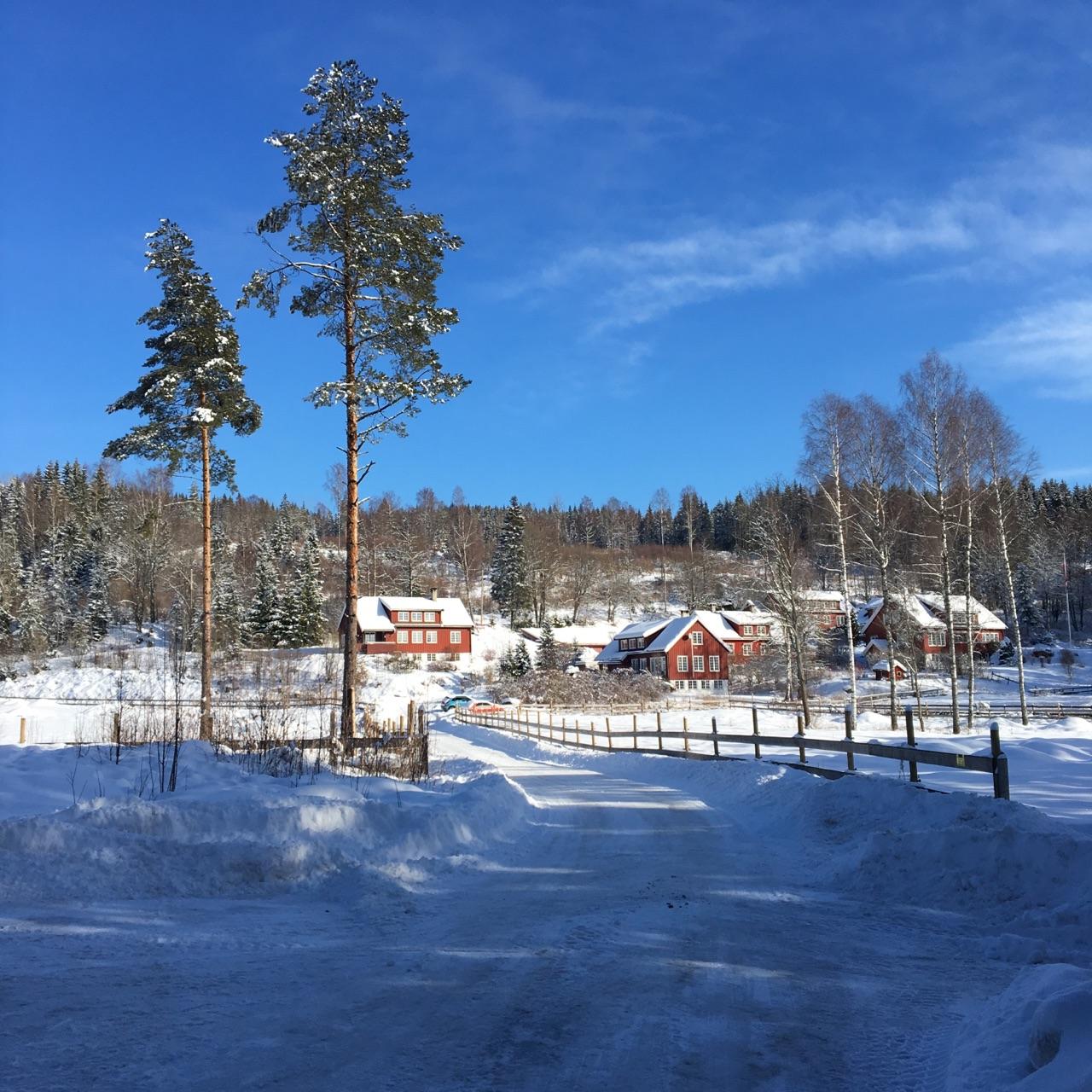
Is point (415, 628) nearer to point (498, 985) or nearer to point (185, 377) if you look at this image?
point (185, 377)

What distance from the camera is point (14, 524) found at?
88.8 meters

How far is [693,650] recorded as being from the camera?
70750 millimetres

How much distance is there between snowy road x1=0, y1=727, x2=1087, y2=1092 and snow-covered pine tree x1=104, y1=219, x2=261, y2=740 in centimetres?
1714

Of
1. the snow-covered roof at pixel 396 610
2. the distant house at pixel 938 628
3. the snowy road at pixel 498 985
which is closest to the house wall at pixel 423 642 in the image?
the snow-covered roof at pixel 396 610

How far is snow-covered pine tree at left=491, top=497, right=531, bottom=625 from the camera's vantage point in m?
87.9

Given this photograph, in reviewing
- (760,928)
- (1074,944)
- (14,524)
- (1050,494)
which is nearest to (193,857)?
(760,928)

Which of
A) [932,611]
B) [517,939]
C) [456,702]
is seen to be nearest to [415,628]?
[456,702]

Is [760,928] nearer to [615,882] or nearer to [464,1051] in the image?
[615,882]

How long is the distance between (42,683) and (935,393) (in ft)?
169

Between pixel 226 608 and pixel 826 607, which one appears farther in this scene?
pixel 826 607

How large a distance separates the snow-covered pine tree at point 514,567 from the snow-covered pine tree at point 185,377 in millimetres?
64501

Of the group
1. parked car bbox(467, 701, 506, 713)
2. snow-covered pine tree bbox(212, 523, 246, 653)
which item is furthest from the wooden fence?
snow-covered pine tree bbox(212, 523, 246, 653)

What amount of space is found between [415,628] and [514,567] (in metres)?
16.9

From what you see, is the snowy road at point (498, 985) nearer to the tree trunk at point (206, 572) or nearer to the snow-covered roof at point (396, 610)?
the tree trunk at point (206, 572)
